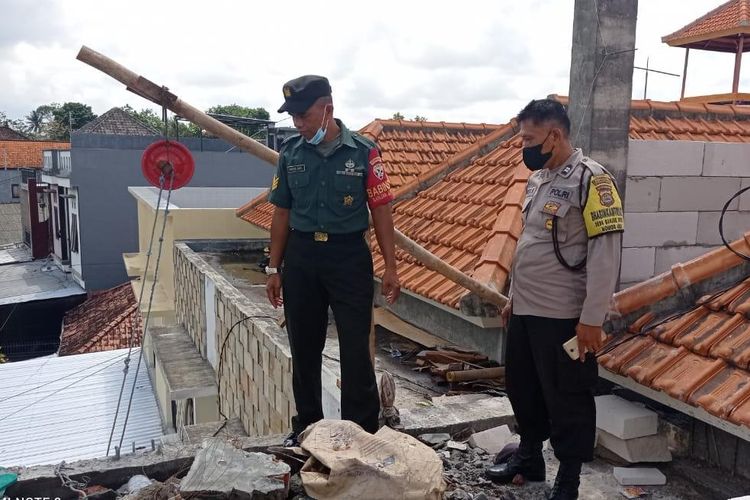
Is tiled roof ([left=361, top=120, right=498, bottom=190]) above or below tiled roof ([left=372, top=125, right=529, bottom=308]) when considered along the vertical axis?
above

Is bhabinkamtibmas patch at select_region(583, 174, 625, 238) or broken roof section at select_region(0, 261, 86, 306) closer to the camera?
bhabinkamtibmas patch at select_region(583, 174, 625, 238)

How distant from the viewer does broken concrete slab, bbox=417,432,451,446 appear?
353 cm

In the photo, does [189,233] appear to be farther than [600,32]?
Yes

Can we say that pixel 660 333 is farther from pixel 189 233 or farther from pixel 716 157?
pixel 189 233

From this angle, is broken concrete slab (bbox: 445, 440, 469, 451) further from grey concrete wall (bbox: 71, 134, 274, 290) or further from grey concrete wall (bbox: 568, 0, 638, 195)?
grey concrete wall (bbox: 71, 134, 274, 290)

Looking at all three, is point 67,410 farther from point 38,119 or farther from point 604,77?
point 38,119

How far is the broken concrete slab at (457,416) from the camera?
145 inches

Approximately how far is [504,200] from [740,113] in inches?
111

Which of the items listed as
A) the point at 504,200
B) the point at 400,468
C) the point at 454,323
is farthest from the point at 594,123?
the point at 400,468

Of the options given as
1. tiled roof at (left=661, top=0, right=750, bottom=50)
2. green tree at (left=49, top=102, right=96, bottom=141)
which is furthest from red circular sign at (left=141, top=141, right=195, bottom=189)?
green tree at (left=49, top=102, right=96, bottom=141)

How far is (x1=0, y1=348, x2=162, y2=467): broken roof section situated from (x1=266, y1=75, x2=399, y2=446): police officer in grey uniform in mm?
4613

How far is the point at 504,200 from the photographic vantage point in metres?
5.57

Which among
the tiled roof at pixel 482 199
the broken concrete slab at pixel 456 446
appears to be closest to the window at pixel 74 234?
the tiled roof at pixel 482 199

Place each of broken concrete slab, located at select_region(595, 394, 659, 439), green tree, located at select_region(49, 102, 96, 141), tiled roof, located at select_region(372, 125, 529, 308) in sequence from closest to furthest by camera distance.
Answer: broken concrete slab, located at select_region(595, 394, 659, 439), tiled roof, located at select_region(372, 125, 529, 308), green tree, located at select_region(49, 102, 96, 141)
